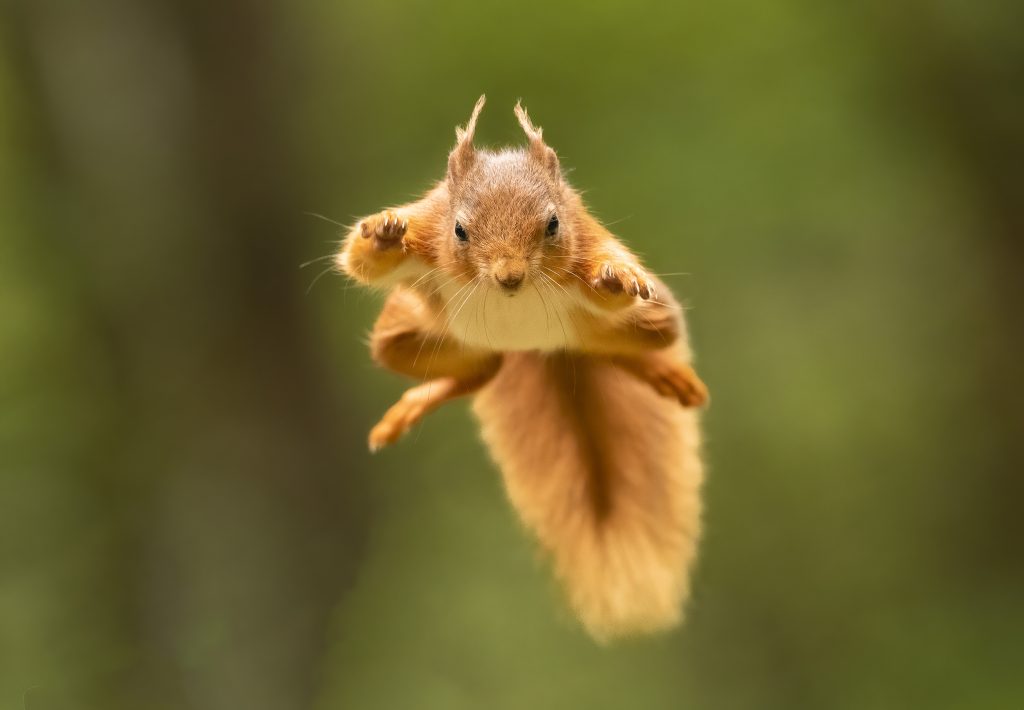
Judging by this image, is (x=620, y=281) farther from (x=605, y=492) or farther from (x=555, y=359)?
(x=605, y=492)

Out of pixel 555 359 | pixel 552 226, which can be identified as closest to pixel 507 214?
pixel 552 226

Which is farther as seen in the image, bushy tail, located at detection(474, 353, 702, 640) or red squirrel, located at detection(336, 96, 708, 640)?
bushy tail, located at detection(474, 353, 702, 640)

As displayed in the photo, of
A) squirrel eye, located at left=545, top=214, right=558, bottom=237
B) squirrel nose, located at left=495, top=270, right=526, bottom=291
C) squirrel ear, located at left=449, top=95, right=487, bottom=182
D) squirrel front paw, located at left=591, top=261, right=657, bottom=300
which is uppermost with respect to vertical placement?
squirrel ear, located at left=449, top=95, right=487, bottom=182

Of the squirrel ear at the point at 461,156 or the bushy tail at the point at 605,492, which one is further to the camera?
the bushy tail at the point at 605,492

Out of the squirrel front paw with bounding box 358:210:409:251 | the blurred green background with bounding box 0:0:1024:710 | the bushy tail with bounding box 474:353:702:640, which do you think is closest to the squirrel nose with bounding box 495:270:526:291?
the squirrel front paw with bounding box 358:210:409:251

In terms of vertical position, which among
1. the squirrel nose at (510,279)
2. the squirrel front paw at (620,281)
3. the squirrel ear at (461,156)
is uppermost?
the squirrel ear at (461,156)

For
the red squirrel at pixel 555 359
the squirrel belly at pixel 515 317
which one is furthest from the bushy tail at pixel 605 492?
the squirrel belly at pixel 515 317

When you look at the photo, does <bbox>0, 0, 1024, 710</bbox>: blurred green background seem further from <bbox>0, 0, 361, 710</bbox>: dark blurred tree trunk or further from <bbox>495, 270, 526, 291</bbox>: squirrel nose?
<bbox>495, 270, 526, 291</bbox>: squirrel nose

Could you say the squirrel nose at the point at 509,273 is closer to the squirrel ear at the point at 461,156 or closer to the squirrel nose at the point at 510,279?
the squirrel nose at the point at 510,279
